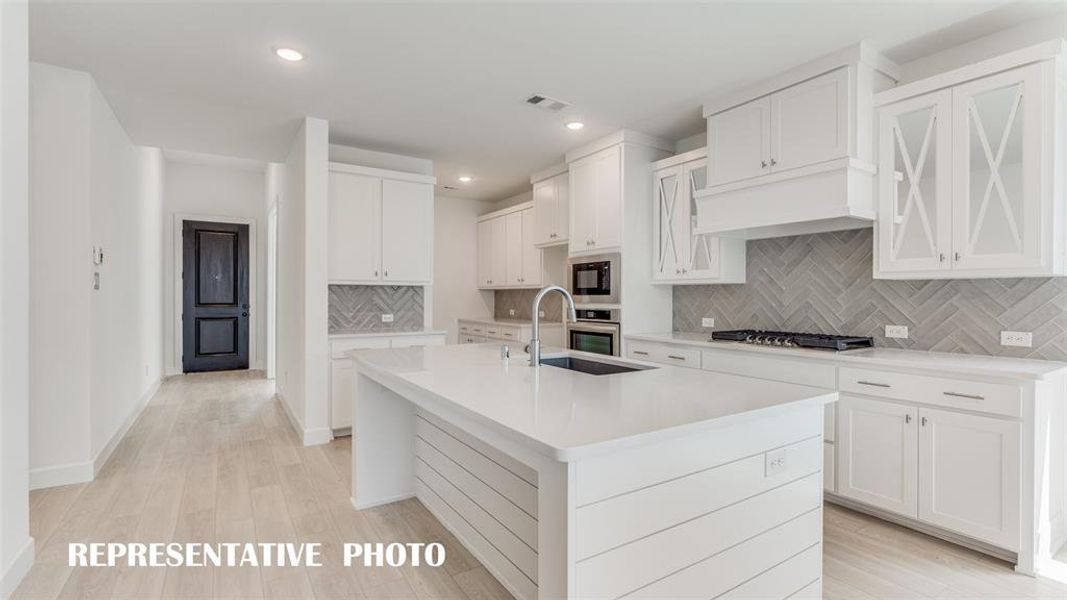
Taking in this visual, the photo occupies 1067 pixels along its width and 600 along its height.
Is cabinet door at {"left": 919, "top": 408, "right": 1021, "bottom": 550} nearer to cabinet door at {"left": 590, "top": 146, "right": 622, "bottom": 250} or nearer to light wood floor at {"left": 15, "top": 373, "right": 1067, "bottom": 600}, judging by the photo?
light wood floor at {"left": 15, "top": 373, "right": 1067, "bottom": 600}

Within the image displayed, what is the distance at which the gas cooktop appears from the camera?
2.79m

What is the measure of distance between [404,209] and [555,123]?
61.2 inches

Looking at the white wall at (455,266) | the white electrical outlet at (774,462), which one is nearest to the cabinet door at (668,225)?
the white electrical outlet at (774,462)

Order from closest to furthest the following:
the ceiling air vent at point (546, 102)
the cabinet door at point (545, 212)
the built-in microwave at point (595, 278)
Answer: the ceiling air vent at point (546, 102)
the built-in microwave at point (595, 278)
the cabinet door at point (545, 212)

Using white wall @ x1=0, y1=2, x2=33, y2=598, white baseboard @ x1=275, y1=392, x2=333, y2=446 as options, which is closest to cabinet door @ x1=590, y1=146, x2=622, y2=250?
white baseboard @ x1=275, y1=392, x2=333, y2=446

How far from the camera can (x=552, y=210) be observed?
505cm

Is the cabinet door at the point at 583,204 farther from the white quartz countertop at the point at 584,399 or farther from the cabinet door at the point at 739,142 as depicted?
the white quartz countertop at the point at 584,399

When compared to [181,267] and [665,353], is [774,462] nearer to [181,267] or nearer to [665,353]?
[665,353]

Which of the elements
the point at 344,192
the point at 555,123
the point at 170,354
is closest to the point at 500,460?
the point at 555,123

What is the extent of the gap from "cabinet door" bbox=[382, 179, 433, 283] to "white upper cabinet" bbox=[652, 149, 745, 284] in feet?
6.60

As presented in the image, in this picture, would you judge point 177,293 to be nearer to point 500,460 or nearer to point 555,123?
point 555,123

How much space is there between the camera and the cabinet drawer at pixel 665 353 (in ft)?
11.4

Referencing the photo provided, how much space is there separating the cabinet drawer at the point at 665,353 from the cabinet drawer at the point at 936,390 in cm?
96

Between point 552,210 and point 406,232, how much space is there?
1.43 m
